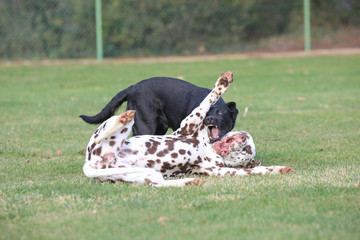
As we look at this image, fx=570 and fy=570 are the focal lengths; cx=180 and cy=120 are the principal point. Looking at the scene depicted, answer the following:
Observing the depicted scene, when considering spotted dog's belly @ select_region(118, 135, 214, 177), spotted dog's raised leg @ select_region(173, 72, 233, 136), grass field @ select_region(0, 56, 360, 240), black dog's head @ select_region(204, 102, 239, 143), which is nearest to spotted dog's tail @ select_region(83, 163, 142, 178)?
grass field @ select_region(0, 56, 360, 240)

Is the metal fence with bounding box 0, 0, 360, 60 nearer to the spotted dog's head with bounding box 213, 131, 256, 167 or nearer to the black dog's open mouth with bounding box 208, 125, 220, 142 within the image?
the black dog's open mouth with bounding box 208, 125, 220, 142

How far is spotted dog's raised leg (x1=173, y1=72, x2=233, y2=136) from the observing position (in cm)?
635

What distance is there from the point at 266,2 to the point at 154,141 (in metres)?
15.9

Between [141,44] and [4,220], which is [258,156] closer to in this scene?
[4,220]

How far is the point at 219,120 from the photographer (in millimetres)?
6301

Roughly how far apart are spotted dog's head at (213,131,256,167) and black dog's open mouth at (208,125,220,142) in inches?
3.5

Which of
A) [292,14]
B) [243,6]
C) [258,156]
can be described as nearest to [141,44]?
[243,6]

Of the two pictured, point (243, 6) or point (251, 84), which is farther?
point (243, 6)

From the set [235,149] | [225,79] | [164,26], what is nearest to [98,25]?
[164,26]

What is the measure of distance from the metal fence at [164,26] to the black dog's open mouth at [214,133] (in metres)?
13.6

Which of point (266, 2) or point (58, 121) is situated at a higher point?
point (266, 2)

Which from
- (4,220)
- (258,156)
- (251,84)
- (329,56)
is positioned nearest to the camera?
(4,220)

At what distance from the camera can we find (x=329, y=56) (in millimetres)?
19594

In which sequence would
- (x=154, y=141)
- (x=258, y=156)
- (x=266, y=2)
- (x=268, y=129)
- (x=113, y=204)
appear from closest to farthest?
(x=113, y=204) < (x=154, y=141) < (x=258, y=156) < (x=268, y=129) < (x=266, y=2)
